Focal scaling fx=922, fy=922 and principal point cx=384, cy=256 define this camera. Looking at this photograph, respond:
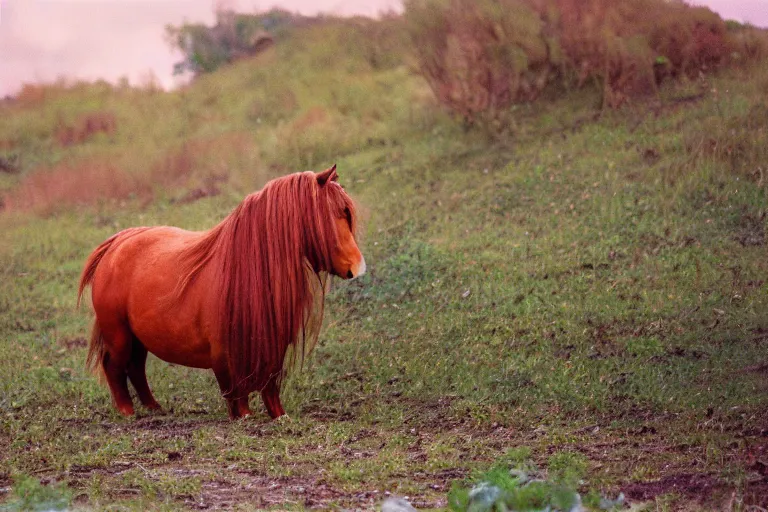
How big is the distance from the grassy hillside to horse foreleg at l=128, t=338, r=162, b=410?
0.67 feet

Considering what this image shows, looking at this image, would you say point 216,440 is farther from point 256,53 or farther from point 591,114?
point 256,53

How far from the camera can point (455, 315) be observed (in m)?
8.54

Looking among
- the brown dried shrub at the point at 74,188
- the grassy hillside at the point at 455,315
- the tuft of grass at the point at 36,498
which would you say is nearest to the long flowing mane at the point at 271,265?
the grassy hillside at the point at 455,315

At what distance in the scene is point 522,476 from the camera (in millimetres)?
4387

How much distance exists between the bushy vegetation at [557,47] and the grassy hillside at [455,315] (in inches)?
16.5

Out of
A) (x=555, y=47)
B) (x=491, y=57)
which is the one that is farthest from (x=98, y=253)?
(x=555, y=47)

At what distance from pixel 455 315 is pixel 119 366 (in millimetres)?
3069

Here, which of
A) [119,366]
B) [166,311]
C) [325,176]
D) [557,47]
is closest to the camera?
[325,176]

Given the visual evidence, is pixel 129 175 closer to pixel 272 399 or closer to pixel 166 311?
pixel 166 311

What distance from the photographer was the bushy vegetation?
41.7 feet

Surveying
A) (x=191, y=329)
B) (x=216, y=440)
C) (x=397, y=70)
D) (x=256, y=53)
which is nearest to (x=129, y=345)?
(x=191, y=329)

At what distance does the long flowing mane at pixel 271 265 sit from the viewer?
622 cm

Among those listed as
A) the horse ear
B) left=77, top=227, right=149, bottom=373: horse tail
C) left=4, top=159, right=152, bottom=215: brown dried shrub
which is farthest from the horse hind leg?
left=4, top=159, right=152, bottom=215: brown dried shrub

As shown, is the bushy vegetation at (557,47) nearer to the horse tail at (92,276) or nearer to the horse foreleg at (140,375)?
the horse tail at (92,276)
